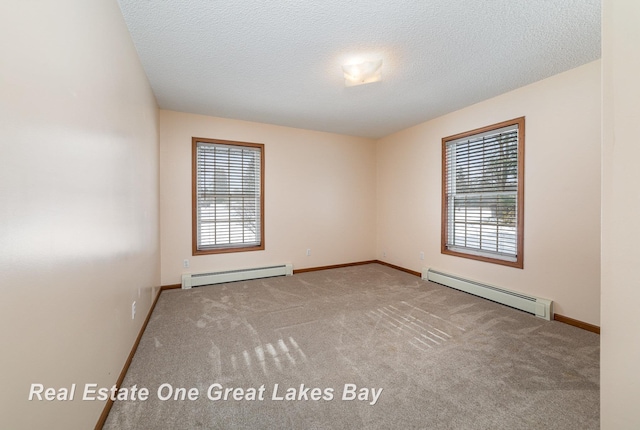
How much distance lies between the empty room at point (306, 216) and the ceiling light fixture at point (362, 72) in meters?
0.02

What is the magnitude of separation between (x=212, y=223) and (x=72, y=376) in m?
3.10

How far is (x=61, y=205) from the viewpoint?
1.08 metres

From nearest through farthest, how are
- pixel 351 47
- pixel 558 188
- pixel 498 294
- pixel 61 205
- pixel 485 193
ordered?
pixel 61 205
pixel 351 47
pixel 558 188
pixel 498 294
pixel 485 193

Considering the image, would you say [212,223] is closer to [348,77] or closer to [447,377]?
[348,77]

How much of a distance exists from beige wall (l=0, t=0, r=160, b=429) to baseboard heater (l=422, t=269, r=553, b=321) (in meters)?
3.83

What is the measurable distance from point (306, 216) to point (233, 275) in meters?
1.59

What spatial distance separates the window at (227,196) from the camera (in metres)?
4.05

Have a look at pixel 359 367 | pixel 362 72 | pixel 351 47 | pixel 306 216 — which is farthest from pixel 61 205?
pixel 306 216

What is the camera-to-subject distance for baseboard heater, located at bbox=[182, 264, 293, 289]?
12.6 feet

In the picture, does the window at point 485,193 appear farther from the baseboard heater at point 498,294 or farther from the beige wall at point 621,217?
the beige wall at point 621,217

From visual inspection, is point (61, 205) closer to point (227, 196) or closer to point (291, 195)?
point (227, 196)

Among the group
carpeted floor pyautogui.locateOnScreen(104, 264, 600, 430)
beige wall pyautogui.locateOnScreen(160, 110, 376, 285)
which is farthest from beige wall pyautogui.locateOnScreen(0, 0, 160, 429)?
beige wall pyautogui.locateOnScreen(160, 110, 376, 285)

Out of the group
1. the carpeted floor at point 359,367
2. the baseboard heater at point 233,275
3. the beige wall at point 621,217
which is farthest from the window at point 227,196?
the beige wall at point 621,217

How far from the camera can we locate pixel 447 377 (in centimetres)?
188
